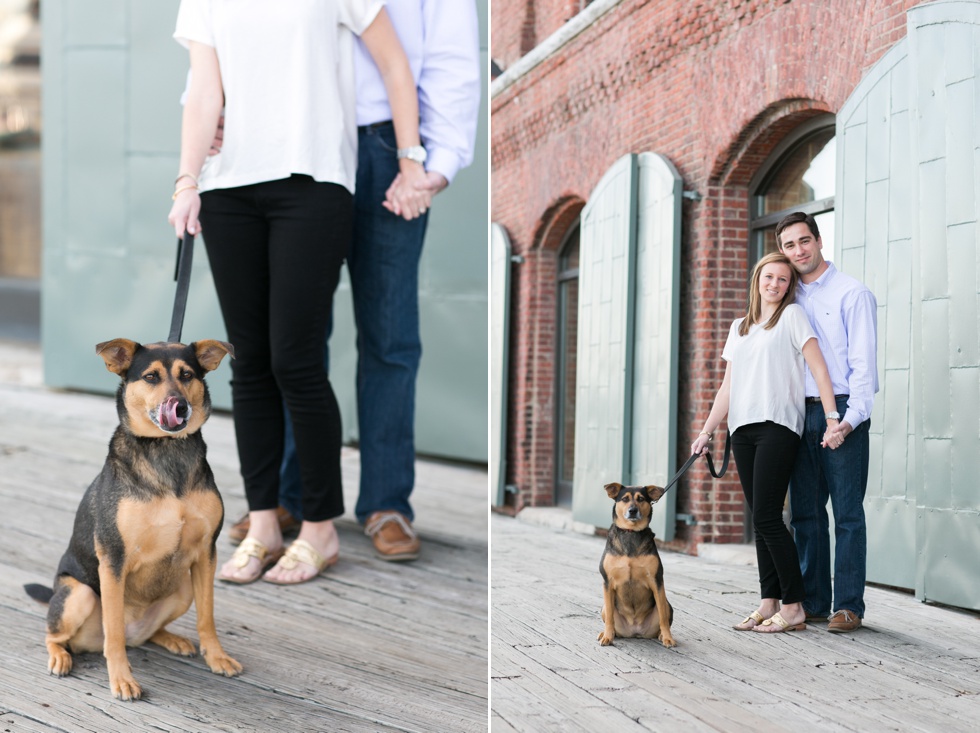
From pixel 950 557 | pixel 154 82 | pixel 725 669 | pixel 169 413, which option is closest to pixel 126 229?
pixel 154 82

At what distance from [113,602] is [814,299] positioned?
1.44 m

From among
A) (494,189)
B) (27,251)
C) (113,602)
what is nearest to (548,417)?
(494,189)

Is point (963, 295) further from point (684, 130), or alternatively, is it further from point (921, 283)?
point (684, 130)

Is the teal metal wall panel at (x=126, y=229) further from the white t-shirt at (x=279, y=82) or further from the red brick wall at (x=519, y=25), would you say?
the red brick wall at (x=519, y=25)

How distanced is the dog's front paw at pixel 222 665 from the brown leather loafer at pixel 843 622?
1297 millimetres

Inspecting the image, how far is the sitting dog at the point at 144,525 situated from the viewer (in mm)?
1950

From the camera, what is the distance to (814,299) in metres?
1.39

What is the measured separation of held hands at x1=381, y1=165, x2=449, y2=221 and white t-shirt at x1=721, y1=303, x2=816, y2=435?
1.55 metres

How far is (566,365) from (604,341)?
119 mm

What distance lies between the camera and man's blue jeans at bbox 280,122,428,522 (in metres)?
3.07

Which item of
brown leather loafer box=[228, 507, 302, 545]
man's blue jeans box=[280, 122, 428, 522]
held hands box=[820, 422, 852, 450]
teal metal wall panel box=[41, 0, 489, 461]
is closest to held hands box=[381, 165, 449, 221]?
man's blue jeans box=[280, 122, 428, 522]

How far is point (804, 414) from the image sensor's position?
54.8 inches

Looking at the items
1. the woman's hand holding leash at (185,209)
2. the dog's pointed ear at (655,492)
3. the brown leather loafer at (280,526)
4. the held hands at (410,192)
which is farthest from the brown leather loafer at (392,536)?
the dog's pointed ear at (655,492)

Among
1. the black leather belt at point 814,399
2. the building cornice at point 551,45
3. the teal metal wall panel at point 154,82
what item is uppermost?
the teal metal wall panel at point 154,82
